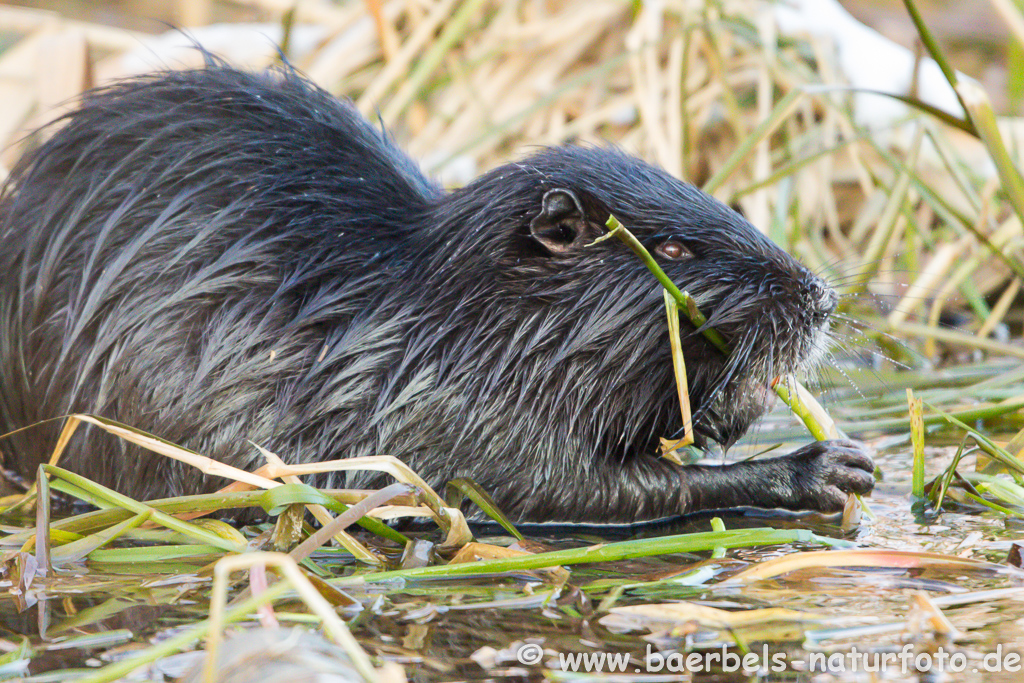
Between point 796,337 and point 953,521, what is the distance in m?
0.50

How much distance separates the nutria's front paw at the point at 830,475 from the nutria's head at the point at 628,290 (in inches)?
7.4

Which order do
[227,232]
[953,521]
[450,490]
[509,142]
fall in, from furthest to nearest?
[509,142]
[227,232]
[450,490]
[953,521]

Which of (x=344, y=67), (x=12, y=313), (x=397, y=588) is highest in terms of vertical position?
(x=344, y=67)

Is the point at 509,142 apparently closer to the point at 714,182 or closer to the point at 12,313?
the point at 714,182

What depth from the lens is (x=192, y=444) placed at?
7.54 feet

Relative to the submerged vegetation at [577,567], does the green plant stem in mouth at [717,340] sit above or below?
above

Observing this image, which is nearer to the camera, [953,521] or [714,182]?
[953,521]

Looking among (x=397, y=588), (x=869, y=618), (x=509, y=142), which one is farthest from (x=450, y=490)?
(x=509, y=142)

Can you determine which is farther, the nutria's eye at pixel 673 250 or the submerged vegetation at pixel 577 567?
the nutria's eye at pixel 673 250

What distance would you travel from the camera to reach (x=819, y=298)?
7.73 feet

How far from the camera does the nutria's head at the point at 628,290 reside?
A: 2291 millimetres

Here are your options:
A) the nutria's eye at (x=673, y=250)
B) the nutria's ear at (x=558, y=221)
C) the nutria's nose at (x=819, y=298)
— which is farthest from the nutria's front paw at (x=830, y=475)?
the nutria's ear at (x=558, y=221)

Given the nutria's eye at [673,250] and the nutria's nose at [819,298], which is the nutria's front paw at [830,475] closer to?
the nutria's nose at [819,298]

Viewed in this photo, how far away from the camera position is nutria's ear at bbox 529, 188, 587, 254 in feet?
7.63
